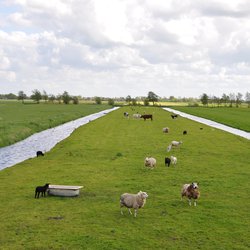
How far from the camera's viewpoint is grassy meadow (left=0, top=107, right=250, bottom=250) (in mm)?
15969

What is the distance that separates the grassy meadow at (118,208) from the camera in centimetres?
1597

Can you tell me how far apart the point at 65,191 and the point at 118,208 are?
4.19 metres

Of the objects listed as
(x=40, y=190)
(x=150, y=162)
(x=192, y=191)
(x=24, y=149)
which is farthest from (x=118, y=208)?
(x=24, y=149)

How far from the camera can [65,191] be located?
74.5ft

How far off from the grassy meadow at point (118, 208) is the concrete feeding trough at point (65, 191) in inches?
18.2

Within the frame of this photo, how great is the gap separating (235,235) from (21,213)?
10.9m

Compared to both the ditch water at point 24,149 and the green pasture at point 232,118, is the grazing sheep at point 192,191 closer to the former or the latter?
the ditch water at point 24,149

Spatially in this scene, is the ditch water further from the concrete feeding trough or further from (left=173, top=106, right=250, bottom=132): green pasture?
(left=173, top=106, right=250, bottom=132): green pasture

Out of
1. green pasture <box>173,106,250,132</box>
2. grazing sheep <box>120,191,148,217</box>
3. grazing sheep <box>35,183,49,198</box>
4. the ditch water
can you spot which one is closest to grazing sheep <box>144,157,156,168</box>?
grazing sheep <box>35,183,49,198</box>

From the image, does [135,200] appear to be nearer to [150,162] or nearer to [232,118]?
[150,162]

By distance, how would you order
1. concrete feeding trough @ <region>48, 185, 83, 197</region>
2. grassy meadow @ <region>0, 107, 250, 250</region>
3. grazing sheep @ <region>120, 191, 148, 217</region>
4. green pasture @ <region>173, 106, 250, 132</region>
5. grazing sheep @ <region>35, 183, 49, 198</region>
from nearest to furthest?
grassy meadow @ <region>0, 107, 250, 250</region>
grazing sheep @ <region>120, 191, 148, 217</region>
grazing sheep @ <region>35, 183, 49, 198</region>
concrete feeding trough @ <region>48, 185, 83, 197</region>
green pasture @ <region>173, 106, 250, 132</region>

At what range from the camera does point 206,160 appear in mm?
35781

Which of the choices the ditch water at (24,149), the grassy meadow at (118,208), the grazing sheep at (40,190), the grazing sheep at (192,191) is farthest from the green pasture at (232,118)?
the grazing sheep at (40,190)

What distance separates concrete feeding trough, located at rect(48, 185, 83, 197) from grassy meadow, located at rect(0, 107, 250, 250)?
0.46m
